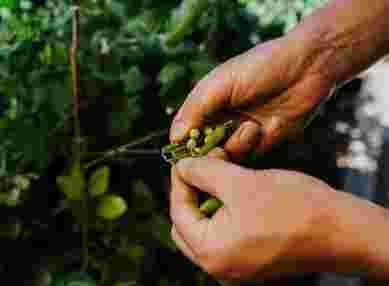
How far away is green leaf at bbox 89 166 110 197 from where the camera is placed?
1.52 m

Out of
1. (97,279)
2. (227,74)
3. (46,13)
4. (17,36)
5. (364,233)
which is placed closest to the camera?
(364,233)

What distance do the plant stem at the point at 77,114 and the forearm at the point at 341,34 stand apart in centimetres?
49

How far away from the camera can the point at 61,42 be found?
4.74 ft

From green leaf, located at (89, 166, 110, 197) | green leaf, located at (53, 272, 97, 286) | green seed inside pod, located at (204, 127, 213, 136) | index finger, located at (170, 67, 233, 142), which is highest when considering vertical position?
index finger, located at (170, 67, 233, 142)

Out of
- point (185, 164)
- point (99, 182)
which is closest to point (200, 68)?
point (99, 182)

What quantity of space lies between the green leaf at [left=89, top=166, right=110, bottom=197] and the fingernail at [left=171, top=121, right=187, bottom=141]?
0.36 meters

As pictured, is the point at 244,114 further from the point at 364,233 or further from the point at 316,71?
the point at 364,233

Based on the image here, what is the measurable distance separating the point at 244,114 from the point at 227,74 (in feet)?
0.37

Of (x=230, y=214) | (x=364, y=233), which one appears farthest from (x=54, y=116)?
(x=364, y=233)

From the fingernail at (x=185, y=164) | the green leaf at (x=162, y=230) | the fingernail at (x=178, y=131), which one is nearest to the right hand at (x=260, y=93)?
the fingernail at (x=178, y=131)

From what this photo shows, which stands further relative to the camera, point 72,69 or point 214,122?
point 72,69

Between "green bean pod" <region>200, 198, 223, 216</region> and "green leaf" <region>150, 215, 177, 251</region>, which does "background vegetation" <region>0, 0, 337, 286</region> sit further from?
"green bean pod" <region>200, 198, 223, 216</region>

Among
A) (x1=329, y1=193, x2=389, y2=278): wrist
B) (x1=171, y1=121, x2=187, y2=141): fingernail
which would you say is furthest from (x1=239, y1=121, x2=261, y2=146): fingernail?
(x1=329, y1=193, x2=389, y2=278): wrist

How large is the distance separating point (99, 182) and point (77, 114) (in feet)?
0.59
